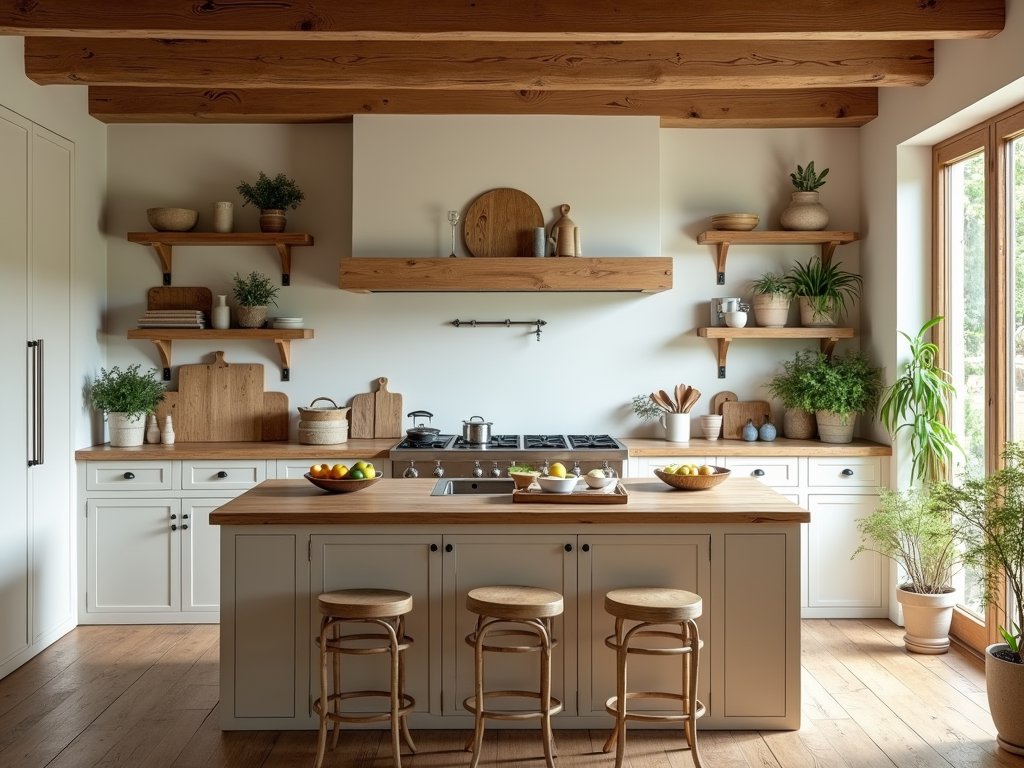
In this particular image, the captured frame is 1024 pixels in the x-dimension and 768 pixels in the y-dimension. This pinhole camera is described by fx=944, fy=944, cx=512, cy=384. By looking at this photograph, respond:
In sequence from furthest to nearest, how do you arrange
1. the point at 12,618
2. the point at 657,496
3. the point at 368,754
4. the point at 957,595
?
the point at 957,595, the point at 12,618, the point at 657,496, the point at 368,754

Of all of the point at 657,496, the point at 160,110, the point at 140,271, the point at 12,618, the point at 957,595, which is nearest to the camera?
the point at 657,496

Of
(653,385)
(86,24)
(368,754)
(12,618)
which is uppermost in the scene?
(86,24)

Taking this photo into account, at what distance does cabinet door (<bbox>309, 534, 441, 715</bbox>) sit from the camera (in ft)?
11.6

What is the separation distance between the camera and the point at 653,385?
5.68 metres

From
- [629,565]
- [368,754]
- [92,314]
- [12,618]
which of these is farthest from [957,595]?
[92,314]

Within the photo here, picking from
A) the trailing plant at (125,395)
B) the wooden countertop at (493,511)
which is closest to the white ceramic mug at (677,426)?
the wooden countertop at (493,511)

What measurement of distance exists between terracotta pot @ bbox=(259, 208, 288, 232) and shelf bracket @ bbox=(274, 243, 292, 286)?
0.12 metres

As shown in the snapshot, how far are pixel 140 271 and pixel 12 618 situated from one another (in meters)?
2.15

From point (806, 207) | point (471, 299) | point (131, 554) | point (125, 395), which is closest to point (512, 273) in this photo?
point (471, 299)

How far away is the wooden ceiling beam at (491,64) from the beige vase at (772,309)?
1233 mm

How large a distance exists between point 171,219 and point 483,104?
1.88 m

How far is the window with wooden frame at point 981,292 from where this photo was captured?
13.8ft

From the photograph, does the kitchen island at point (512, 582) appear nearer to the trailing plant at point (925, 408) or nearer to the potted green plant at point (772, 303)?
the trailing plant at point (925, 408)

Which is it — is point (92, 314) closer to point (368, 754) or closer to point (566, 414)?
point (566, 414)
